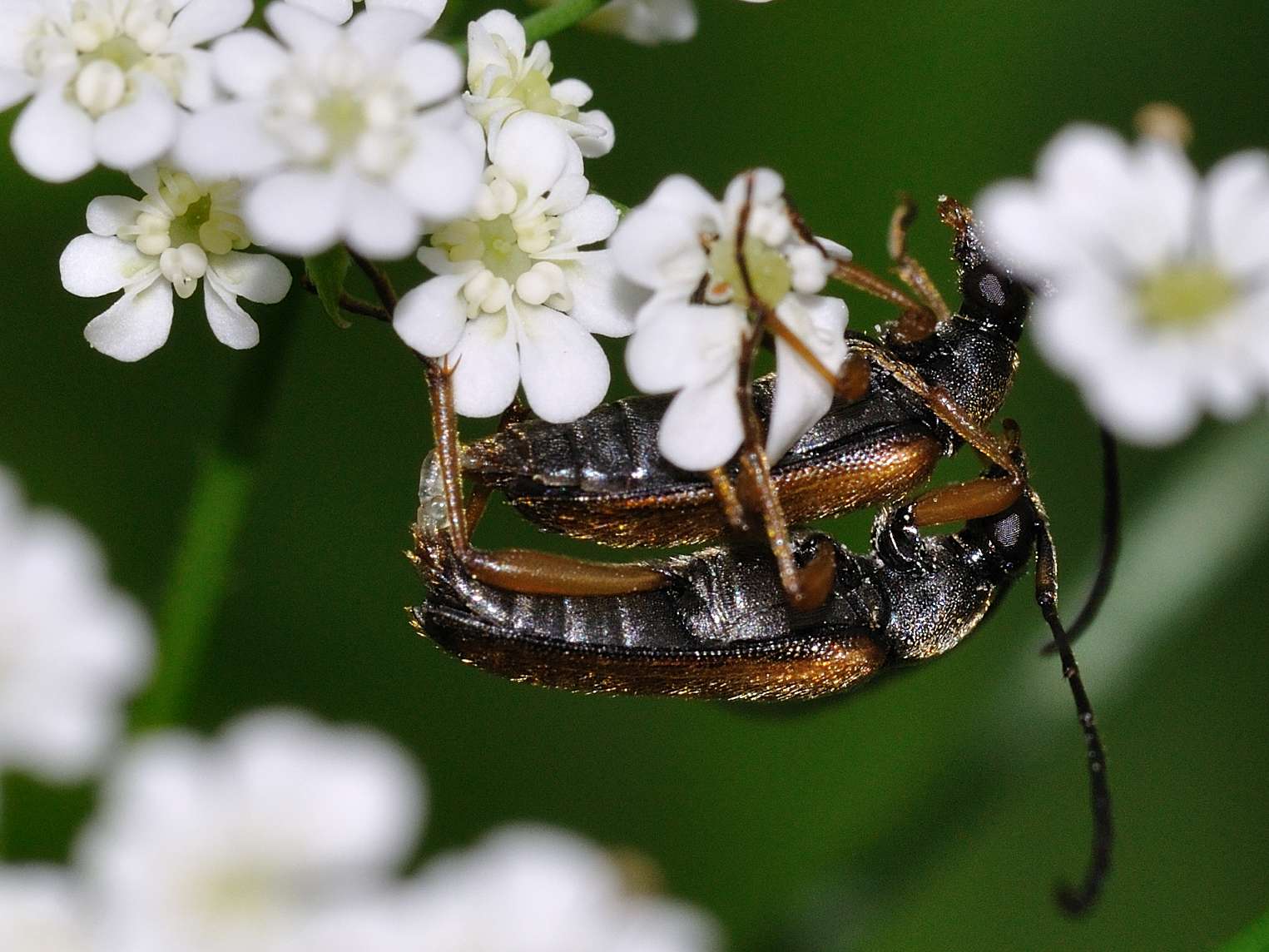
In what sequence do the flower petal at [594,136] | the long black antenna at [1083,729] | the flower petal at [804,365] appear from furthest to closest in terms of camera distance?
1. the long black antenna at [1083,729]
2. the flower petal at [594,136]
3. the flower petal at [804,365]

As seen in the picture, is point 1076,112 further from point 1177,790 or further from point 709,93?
point 1177,790

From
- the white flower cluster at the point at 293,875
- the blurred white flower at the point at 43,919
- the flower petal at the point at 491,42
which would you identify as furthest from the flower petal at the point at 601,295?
the blurred white flower at the point at 43,919

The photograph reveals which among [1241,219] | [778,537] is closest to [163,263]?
[778,537]

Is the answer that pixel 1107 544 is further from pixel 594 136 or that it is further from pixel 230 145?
pixel 230 145

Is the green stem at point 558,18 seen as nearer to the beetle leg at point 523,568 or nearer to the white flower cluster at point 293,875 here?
the beetle leg at point 523,568

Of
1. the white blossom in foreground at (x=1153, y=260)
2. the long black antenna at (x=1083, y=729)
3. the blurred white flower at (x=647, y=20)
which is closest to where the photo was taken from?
the white blossom in foreground at (x=1153, y=260)

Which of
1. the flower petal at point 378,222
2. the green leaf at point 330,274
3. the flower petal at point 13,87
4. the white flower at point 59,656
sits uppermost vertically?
the flower petal at point 378,222

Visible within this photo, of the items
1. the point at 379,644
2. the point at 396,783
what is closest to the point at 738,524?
the point at 396,783
